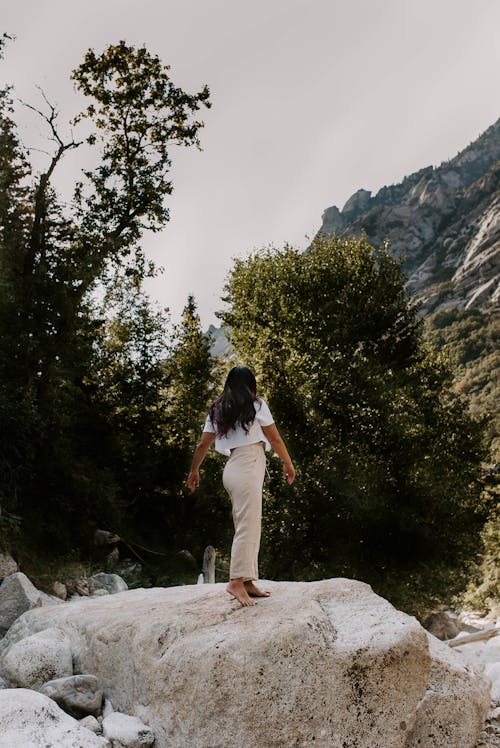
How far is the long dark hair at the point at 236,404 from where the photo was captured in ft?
20.5

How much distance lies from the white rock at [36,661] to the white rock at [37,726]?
138cm

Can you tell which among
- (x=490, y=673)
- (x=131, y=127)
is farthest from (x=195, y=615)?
(x=131, y=127)

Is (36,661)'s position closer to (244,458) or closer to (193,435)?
(244,458)

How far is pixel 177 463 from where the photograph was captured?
90.8 feet

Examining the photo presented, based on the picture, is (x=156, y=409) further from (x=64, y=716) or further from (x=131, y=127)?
(x=64, y=716)

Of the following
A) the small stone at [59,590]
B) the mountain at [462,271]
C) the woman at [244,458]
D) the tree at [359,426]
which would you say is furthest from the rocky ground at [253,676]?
the mountain at [462,271]

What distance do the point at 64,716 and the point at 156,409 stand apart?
2520 centimetres

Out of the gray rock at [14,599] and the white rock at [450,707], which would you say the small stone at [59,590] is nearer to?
the gray rock at [14,599]

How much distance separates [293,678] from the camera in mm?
4598

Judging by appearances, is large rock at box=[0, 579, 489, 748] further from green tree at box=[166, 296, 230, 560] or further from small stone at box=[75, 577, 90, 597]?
green tree at box=[166, 296, 230, 560]

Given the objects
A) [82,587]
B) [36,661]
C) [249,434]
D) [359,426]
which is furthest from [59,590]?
[359,426]

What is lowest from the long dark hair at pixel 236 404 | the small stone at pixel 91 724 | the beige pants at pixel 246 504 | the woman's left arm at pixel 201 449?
the small stone at pixel 91 724

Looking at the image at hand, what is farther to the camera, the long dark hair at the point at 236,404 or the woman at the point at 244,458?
the long dark hair at the point at 236,404

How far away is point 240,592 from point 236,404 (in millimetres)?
2109
